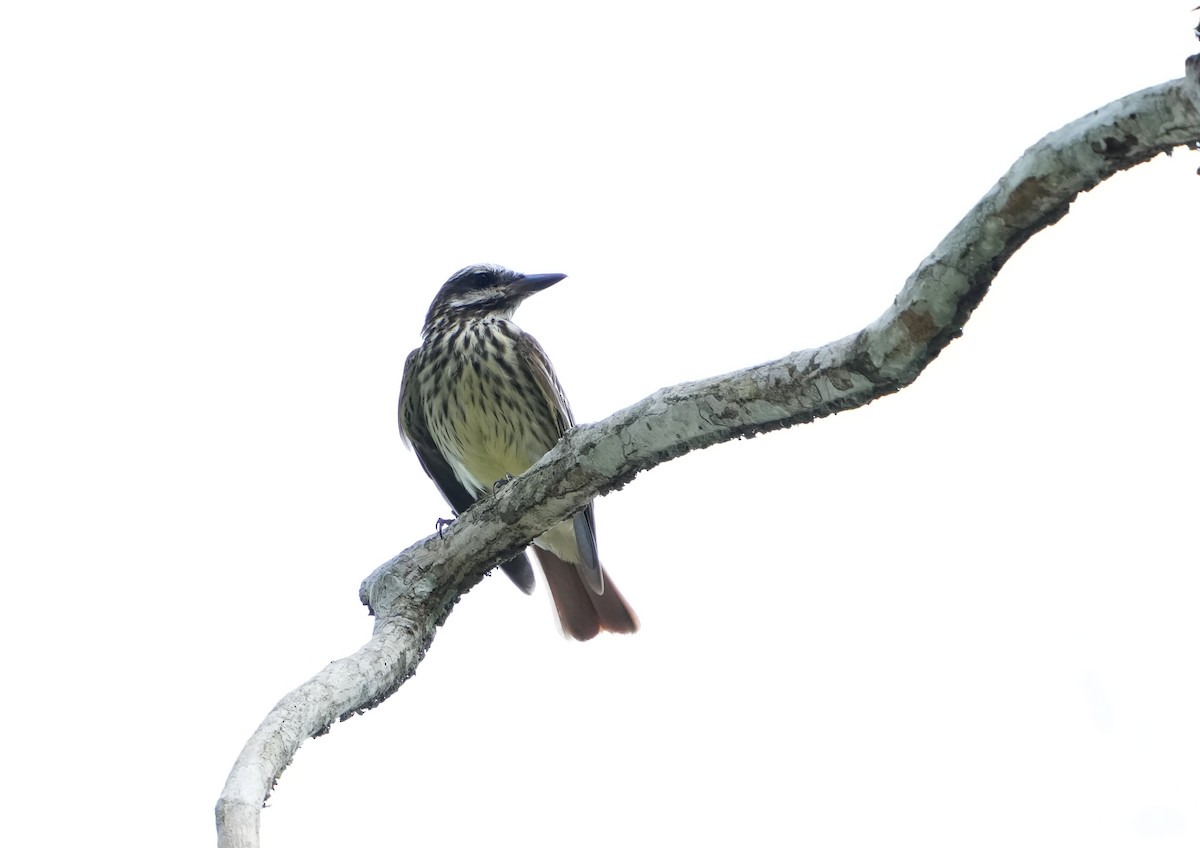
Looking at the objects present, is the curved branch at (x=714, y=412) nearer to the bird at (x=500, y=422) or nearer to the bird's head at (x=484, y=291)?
the bird at (x=500, y=422)

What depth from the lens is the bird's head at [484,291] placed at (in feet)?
19.9

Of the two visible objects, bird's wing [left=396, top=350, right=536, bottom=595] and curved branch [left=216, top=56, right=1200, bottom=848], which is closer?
curved branch [left=216, top=56, right=1200, bottom=848]

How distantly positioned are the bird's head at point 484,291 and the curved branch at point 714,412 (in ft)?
7.74

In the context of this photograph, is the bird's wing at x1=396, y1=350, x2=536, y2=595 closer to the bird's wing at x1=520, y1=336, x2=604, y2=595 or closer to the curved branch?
the bird's wing at x1=520, y1=336, x2=604, y2=595

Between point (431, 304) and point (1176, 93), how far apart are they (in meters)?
4.53

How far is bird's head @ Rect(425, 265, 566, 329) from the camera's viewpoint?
239 inches

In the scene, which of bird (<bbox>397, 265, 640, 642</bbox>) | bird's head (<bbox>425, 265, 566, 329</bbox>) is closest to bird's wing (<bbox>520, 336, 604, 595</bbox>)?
bird (<bbox>397, 265, 640, 642</bbox>)

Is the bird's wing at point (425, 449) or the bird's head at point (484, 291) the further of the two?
the bird's head at point (484, 291)

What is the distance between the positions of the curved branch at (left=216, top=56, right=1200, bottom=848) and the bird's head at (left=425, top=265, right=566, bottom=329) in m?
2.36

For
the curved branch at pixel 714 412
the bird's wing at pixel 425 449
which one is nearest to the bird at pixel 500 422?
the bird's wing at pixel 425 449

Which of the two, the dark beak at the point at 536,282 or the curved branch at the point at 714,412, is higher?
the dark beak at the point at 536,282

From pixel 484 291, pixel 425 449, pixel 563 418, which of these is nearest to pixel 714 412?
pixel 563 418

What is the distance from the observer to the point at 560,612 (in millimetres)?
5719

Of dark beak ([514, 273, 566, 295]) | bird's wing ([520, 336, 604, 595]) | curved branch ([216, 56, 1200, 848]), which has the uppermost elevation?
dark beak ([514, 273, 566, 295])
